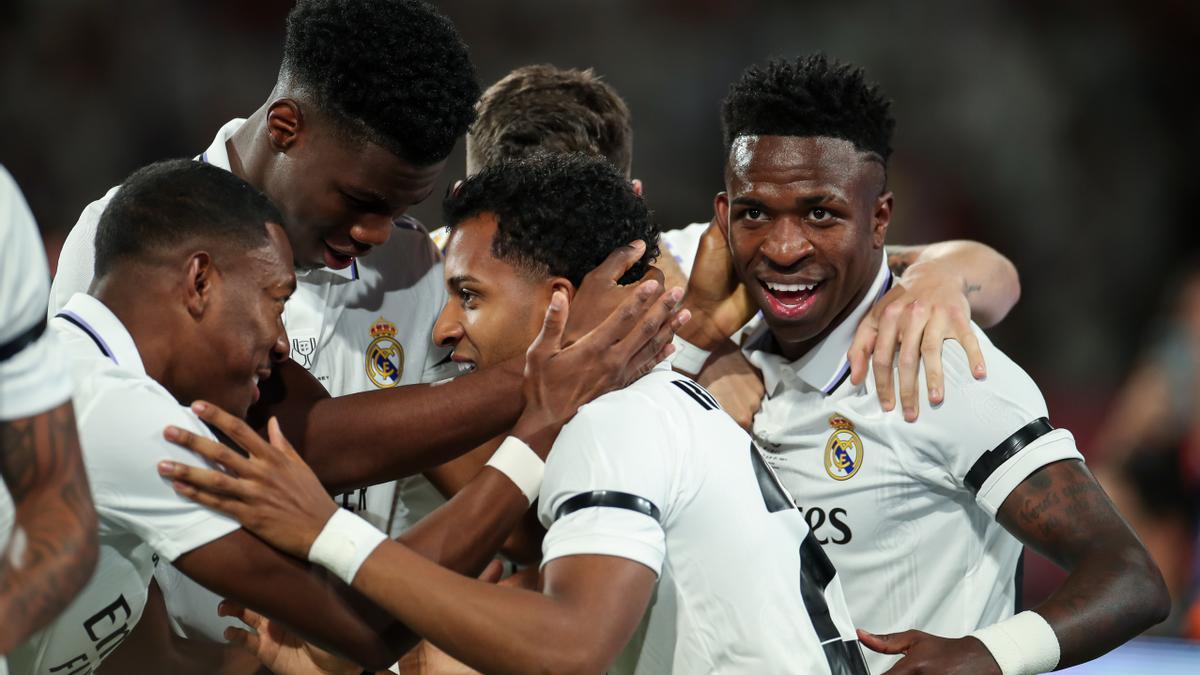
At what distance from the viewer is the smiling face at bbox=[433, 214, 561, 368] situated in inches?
122

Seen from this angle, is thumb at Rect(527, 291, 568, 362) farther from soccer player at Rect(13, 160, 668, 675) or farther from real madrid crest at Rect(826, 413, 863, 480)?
real madrid crest at Rect(826, 413, 863, 480)

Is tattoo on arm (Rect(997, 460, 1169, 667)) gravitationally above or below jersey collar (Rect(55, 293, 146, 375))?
below

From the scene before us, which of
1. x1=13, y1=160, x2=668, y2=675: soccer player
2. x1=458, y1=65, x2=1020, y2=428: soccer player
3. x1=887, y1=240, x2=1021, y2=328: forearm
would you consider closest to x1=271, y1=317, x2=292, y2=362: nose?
x1=13, y1=160, x2=668, y2=675: soccer player

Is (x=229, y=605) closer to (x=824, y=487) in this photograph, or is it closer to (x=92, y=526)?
(x=92, y=526)

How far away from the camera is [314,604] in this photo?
2.67 meters

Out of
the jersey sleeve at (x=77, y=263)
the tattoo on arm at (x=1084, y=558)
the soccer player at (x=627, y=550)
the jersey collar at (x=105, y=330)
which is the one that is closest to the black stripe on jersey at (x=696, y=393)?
the soccer player at (x=627, y=550)

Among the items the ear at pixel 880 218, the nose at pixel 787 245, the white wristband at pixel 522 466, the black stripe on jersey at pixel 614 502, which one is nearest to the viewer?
the black stripe on jersey at pixel 614 502

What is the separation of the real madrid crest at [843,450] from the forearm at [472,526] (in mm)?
947

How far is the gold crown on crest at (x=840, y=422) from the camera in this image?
3479 millimetres

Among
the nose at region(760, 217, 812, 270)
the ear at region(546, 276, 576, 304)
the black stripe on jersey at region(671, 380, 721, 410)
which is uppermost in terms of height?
the nose at region(760, 217, 812, 270)

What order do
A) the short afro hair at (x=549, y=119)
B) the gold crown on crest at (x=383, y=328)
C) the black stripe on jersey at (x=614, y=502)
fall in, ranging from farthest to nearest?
the short afro hair at (x=549, y=119)
the gold crown on crest at (x=383, y=328)
the black stripe on jersey at (x=614, y=502)

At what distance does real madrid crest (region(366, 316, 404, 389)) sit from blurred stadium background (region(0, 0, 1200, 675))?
15.7 ft

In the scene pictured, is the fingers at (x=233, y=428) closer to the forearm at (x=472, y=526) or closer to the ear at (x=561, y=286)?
the forearm at (x=472, y=526)

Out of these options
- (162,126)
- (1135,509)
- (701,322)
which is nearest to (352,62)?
(701,322)
